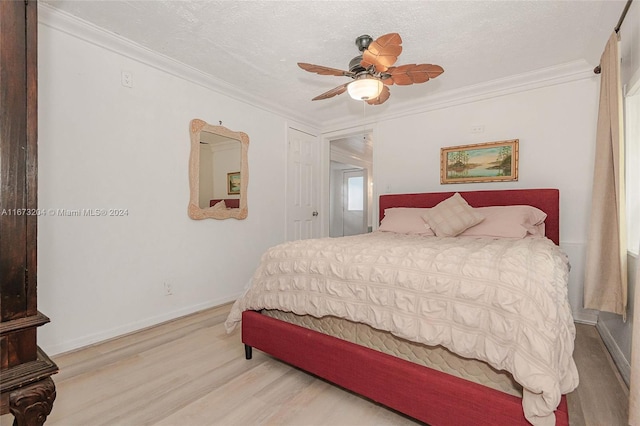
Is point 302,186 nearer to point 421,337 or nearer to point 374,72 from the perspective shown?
point 374,72

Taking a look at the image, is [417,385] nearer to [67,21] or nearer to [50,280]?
[50,280]

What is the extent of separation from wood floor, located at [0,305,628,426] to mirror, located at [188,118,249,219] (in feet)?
4.76

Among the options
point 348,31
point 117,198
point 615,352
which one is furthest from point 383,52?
point 615,352

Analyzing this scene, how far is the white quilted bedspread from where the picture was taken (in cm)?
112

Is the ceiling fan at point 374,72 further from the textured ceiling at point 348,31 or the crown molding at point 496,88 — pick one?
the crown molding at point 496,88

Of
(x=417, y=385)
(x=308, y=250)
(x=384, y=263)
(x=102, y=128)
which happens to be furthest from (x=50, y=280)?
(x=417, y=385)

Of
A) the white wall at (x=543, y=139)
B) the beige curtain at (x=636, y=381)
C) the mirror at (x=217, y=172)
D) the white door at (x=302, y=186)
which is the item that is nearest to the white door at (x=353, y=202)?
the white door at (x=302, y=186)

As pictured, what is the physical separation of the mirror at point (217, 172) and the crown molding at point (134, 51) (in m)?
0.45

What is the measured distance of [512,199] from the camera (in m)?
3.21

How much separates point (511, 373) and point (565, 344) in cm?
24

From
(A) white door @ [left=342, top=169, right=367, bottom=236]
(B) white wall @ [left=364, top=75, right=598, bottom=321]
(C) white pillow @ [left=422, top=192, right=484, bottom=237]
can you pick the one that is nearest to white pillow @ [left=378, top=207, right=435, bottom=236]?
(C) white pillow @ [left=422, top=192, right=484, bottom=237]

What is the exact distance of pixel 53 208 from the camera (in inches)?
87.5

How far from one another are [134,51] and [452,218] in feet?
10.9

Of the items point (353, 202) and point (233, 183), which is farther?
point (353, 202)
